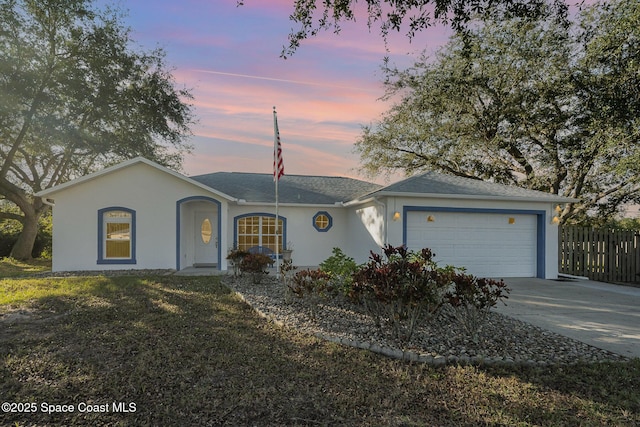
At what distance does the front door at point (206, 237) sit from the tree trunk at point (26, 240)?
408 inches

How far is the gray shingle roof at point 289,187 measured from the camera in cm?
1412

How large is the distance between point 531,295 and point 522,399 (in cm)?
611

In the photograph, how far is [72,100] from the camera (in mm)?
16969

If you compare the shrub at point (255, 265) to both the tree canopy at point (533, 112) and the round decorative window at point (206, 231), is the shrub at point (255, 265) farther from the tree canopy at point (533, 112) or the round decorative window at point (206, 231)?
the tree canopy at point (533, 112)

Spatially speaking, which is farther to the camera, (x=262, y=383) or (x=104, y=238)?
(x=104, y=238)

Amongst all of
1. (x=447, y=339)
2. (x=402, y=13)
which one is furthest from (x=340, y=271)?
(x=402, y=13)

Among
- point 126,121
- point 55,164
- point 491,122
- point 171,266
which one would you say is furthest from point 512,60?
point 55,164

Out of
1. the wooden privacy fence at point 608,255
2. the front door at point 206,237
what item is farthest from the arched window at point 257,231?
the wooden privacy fence at point 608,255

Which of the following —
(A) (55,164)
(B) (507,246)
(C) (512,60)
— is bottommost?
(B) (507,246)

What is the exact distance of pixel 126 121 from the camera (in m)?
18.6

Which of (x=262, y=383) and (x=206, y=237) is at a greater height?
(x=206, y=237)

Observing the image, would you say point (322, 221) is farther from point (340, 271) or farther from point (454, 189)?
point (340, 271)

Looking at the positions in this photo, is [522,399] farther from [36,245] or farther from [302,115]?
[36,245]

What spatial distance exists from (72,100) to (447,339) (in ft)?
64.4
